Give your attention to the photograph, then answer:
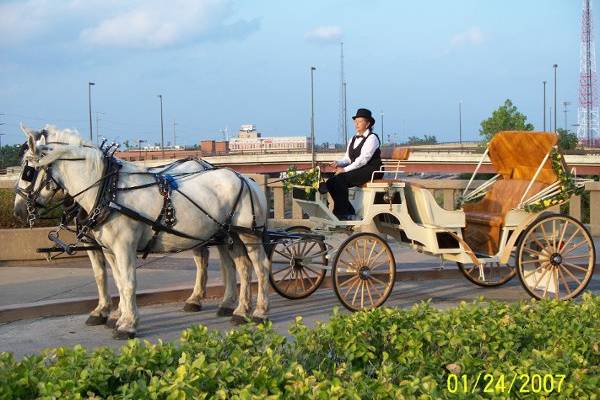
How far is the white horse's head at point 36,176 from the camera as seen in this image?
8.16 meters

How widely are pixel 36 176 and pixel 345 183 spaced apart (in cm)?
378

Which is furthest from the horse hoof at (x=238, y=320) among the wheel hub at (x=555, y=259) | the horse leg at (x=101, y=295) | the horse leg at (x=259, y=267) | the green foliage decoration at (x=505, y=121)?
the green foliage decoration at (x=505, y=121)

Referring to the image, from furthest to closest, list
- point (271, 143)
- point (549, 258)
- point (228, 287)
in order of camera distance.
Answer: point (271, 143) < point (549, 258) < point (228, 287)

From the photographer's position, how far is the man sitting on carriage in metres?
10.3

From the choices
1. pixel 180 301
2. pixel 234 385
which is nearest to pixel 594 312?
pixel 234 385

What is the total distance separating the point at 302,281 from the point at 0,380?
21.8 ft

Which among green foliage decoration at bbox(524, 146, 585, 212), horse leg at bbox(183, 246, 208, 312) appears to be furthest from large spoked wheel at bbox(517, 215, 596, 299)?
horse leg at bbox(183, 246, 208, 312)

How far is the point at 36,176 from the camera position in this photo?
8211 millimetres

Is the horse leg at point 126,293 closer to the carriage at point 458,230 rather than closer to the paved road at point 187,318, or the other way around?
the paved road at point 187,318

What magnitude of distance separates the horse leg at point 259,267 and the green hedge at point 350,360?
3303 mm

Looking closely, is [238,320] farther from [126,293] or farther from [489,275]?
[489,275]

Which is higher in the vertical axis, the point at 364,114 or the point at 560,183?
the point at 364,114

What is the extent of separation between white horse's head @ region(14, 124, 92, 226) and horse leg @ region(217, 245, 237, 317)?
2.25m

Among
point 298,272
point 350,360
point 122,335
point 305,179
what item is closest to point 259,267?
point 298,272
